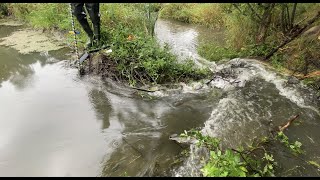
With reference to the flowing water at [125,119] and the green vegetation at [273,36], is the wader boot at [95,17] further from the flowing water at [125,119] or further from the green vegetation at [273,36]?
the green vegetation at [273,36]

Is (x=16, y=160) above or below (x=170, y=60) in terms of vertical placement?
below

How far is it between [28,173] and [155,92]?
2.11 meters

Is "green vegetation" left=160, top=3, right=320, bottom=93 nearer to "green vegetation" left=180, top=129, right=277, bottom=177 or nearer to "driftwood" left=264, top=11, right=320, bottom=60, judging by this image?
"driftwood" left=264, top=11, right=320, bottom=60

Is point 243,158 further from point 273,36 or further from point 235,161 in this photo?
point 273,36

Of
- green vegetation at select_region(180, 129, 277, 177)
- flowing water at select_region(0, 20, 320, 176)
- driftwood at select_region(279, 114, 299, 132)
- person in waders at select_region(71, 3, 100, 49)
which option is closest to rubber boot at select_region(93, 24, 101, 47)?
person in waders at select_region(71, 3, 100, 49)

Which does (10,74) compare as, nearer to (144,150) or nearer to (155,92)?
(155,92)

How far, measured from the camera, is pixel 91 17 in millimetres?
5309

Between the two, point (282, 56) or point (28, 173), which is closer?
point (28, 173)

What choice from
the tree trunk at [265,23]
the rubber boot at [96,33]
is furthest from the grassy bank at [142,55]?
the tree trunk at [265,23]

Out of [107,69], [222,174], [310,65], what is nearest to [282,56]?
[310,65]

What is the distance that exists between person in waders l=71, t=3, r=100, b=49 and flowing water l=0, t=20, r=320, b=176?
64 cm

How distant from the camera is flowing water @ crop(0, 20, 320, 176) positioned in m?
3.23

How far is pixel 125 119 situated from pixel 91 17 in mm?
2152

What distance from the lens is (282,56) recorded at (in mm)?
5473
